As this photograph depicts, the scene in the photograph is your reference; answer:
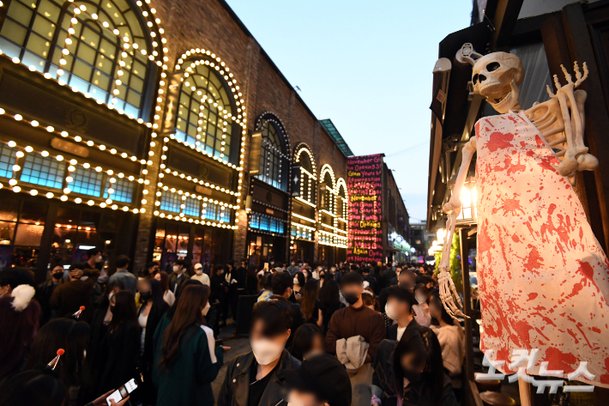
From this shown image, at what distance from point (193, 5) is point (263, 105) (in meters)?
6.15

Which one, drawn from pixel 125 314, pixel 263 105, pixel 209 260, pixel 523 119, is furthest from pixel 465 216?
pixel 263 105

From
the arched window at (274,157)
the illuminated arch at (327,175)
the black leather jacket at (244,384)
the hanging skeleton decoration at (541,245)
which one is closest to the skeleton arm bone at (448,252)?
the hanging skeleton decoration at (541,245)

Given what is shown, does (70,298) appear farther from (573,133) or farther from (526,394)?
(573,133)

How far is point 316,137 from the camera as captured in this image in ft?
80.6

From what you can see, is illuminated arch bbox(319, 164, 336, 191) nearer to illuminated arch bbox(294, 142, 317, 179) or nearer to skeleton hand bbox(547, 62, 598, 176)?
illuminated arch bbox(294, 142, 317, 179)

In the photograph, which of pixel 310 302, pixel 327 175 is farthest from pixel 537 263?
pixel 327 175

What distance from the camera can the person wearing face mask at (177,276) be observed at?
7.13 meters

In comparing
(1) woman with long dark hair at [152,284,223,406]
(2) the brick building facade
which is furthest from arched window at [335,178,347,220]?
(1) woman with long dark hair at [152,284,223,406]

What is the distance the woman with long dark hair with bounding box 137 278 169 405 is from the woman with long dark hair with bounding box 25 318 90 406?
1023 millimetres

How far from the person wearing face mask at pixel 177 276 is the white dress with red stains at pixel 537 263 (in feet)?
22.1

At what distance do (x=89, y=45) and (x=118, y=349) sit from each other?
8906mm

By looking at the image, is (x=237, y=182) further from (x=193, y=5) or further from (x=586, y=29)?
(x=586, y=29)

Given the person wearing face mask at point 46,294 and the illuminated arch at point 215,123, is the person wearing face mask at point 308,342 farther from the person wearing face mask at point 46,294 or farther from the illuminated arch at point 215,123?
the illuminated arch at point 215,123

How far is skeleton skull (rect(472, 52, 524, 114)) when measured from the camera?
1.82 metres
